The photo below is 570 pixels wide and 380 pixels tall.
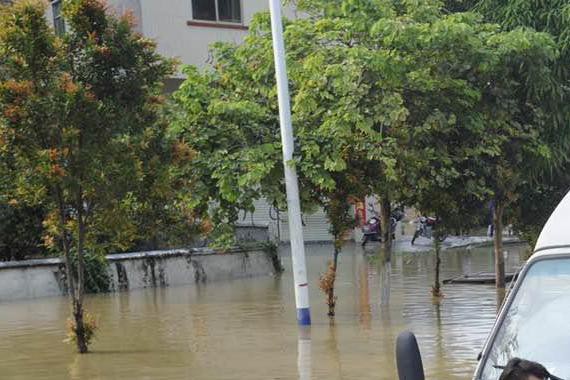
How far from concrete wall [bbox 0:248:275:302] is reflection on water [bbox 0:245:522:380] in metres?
0.70

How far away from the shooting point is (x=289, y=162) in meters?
14.8

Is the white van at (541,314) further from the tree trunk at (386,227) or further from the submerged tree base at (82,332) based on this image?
the tree trunk at (386,227)

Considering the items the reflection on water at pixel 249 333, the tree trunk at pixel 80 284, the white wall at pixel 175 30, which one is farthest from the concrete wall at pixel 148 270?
the tree trunk at pixel 80 284

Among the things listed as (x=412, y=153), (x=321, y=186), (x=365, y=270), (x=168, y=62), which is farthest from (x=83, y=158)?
(x=365, y=270)

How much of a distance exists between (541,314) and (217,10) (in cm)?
2857

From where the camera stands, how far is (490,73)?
16.4 m

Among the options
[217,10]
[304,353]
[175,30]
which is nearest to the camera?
[304,353]

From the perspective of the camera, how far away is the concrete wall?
21.3 meters

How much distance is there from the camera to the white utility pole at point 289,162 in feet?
48.4

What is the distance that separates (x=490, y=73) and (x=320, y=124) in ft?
9.00

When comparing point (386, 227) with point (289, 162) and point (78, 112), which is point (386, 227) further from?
point (78, 112)

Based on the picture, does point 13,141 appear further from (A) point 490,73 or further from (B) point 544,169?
(B) point 544,169

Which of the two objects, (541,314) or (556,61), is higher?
(556,61)

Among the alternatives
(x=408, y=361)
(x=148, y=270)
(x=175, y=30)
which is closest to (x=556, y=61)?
(x=148, y=270)
